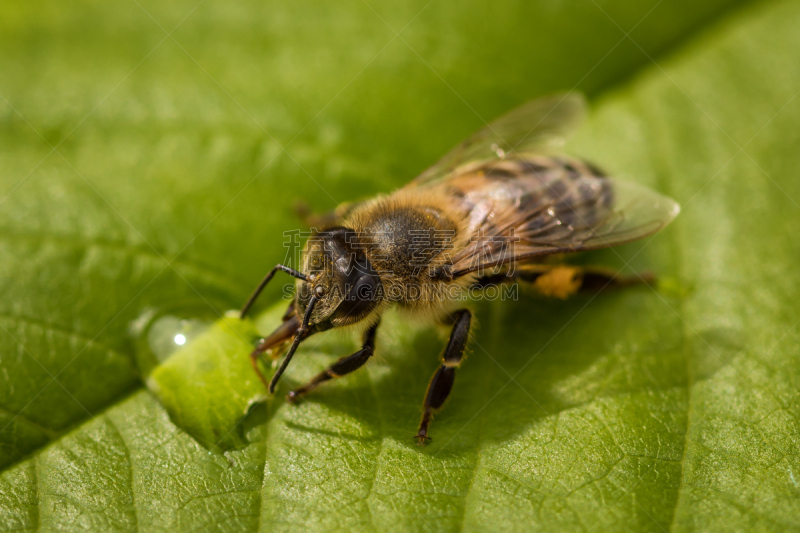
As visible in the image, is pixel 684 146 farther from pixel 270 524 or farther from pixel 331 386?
pixel 270 524

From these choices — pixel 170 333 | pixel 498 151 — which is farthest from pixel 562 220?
pixel 170 333

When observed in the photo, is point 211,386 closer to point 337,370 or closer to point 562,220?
point 337,370

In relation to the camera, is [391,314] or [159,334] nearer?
[159,334]

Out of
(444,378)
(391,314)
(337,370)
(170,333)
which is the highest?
(170,333)

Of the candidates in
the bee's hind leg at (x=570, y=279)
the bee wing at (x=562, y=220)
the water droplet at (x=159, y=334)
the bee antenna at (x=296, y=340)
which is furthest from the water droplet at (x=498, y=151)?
the water droplet at (x=159, y=334)

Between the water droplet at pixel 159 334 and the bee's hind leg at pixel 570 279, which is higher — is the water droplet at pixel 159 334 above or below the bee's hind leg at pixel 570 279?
above

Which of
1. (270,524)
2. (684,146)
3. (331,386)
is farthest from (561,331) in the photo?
(270,524)

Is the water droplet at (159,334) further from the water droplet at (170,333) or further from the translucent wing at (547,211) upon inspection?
the translucent wing at (547,211)
